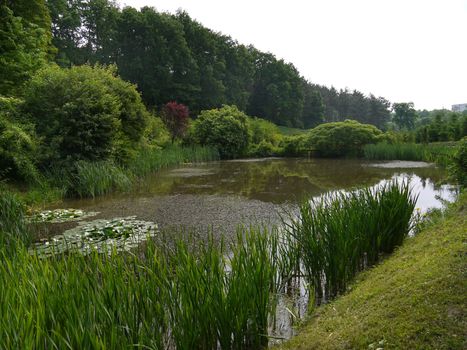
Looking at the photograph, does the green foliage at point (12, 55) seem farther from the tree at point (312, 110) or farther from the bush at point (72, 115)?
the tree at point (312, 110)

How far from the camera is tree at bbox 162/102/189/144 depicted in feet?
73.0

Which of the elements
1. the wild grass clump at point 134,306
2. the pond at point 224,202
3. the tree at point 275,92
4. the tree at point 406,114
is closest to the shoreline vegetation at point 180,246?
the wild grass clump at point 134,306

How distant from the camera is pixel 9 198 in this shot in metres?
5.70

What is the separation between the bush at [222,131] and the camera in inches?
880

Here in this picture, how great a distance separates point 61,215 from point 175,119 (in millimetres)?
15965

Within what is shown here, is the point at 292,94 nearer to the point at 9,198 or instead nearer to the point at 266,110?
the point at 266,110

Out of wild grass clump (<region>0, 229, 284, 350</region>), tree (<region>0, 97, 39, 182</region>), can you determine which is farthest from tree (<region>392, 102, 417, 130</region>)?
wild grass clump (<region>0, 229, 284, 350</region>)

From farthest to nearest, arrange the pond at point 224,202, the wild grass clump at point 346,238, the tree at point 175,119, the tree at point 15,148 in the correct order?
the tree at point 175,119, the tree at point 15,148, the pond at point 224,202, the wild grass clump at point 346,238

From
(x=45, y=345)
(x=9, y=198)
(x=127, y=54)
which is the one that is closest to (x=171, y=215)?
(x=9, y=198)

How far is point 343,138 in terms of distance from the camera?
70.3 ft

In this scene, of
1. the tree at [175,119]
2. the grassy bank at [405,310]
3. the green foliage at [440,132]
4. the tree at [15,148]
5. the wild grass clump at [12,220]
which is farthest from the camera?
the tree at [175,119]

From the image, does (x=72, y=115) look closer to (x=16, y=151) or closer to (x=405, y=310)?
(x=16, y=151)

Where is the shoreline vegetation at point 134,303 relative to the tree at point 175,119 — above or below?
below

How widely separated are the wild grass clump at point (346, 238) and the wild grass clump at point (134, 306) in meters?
0.91
